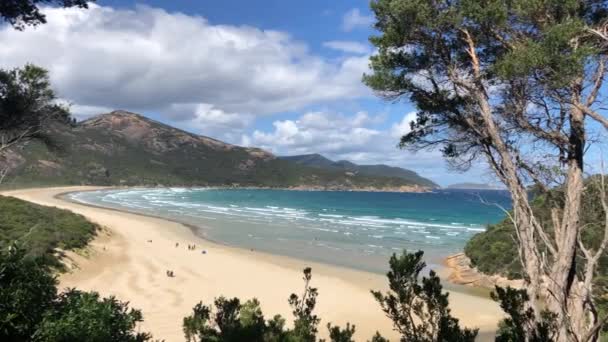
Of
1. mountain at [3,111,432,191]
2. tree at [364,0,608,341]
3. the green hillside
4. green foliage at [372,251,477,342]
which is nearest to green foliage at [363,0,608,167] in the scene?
tree at [364,0,608,341]

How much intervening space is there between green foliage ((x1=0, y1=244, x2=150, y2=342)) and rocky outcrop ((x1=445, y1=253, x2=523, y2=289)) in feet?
65.8

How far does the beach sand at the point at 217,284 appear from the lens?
15878 mm

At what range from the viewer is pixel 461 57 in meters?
7.36

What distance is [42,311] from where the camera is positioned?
4789 mm

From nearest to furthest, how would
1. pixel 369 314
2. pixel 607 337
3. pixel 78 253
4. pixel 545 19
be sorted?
pixel 545 19
pixel 607 337
pixel 369 314
pixel 78 253

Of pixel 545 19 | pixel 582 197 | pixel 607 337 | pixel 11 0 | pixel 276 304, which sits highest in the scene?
pixel 545 19

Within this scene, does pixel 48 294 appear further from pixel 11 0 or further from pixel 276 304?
pixel 276 304

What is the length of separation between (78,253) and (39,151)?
5089 inches

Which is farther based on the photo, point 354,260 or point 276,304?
point 354,260

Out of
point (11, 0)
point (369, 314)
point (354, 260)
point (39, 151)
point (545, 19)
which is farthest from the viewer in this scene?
point (39, 151)

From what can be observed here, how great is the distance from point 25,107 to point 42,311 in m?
6.31

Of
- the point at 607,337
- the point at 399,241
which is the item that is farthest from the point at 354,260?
the point at 607,337

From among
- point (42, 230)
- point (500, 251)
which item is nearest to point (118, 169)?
point (42, 230)

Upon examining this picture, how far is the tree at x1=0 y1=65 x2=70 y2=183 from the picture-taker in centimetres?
897
